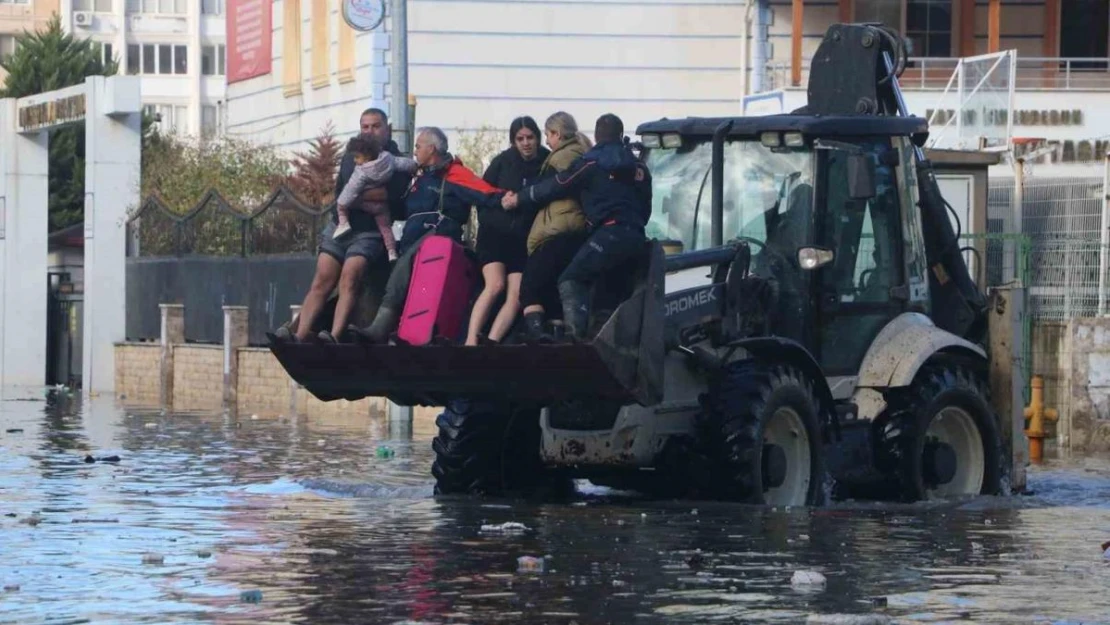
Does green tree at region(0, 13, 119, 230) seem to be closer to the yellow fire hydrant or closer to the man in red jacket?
the yellow fire hydrant

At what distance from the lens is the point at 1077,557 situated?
1189 cm

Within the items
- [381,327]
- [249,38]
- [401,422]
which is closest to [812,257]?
[381,327]

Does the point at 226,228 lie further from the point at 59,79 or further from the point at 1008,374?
the point at 59,79

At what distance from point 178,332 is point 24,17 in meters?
62.4

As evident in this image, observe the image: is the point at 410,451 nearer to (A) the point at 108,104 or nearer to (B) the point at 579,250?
(B) the point at 579,250

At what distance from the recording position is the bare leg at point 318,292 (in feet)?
48.6

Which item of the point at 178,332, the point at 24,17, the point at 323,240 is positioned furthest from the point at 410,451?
the point at 24,17

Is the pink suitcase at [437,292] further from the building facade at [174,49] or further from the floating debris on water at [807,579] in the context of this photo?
the building facade at [174,49]

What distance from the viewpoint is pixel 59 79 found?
→ 69.7m

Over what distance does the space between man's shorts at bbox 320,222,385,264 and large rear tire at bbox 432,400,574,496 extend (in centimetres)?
121

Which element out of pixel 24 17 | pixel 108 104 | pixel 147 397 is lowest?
pixel 147 397

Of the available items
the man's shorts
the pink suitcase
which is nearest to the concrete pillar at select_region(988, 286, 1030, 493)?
the pink suitcase

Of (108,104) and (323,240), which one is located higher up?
(108,104)

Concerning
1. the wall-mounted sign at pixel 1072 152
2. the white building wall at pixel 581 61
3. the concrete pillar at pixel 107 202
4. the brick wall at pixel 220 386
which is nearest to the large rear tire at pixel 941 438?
the wall-mounted sign at pixel 1072 152
